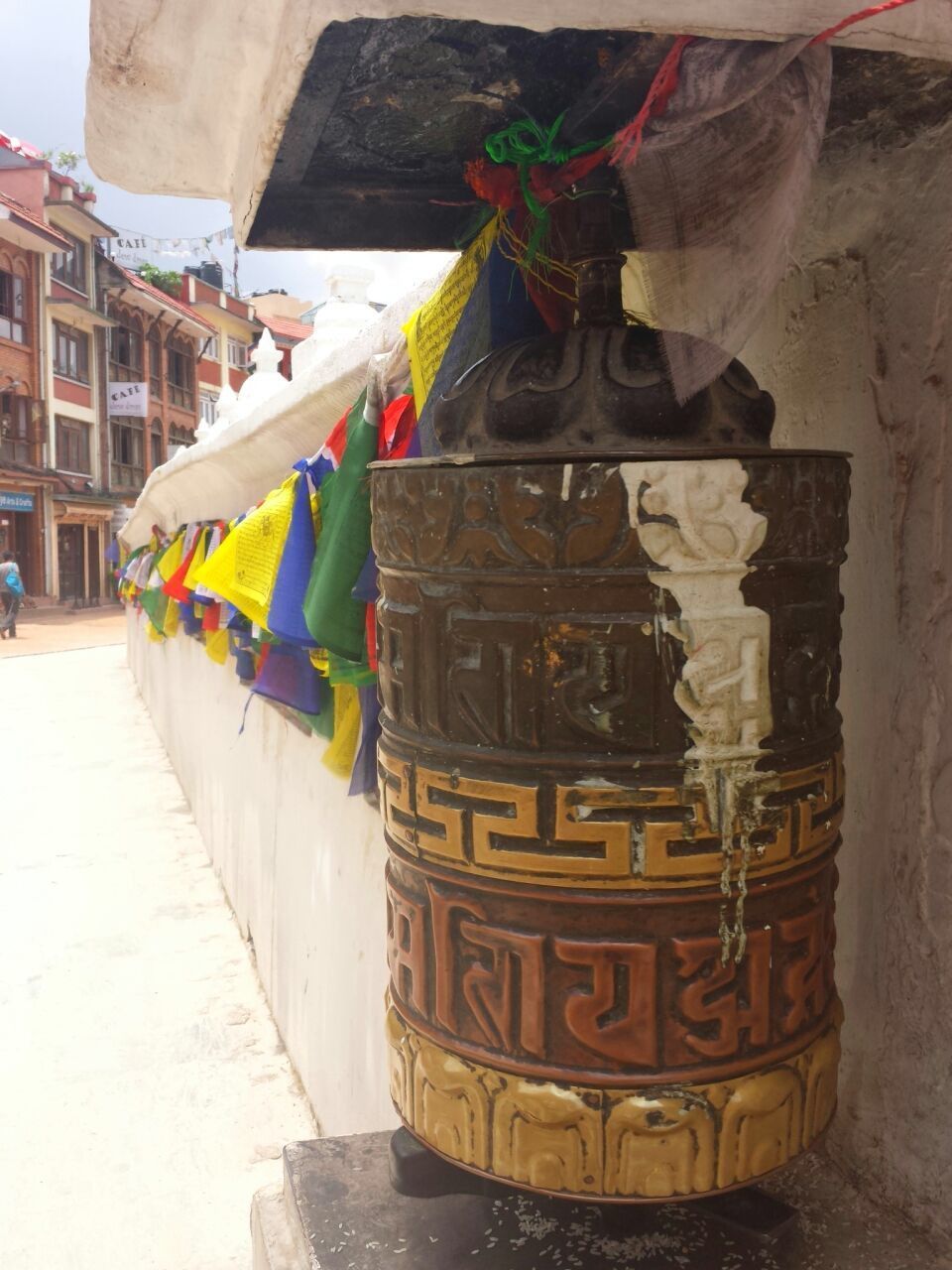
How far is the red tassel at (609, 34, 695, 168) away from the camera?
3.25 ft

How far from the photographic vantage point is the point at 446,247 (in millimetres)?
1640

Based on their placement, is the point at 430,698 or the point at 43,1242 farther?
the point at 43,1242

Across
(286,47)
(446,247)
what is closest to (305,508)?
(446,247)

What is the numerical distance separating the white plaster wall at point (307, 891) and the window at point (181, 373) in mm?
28820

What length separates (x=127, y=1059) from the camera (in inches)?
139

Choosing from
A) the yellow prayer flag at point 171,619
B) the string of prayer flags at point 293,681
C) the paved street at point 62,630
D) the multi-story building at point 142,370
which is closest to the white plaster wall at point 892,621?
the string of prayer flags at point 293,681

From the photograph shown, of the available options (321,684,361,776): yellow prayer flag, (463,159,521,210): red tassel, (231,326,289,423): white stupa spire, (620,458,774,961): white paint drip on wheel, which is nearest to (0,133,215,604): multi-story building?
(231,326,289,423): white stupa spire

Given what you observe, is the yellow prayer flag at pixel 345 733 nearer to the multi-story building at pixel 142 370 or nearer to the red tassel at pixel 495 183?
the red tassel at pixel 495 183

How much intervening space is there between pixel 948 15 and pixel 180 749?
744 cm

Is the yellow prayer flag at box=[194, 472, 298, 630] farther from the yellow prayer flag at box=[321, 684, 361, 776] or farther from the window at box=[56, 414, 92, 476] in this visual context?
the window at box=[56, 414, 92, 476]

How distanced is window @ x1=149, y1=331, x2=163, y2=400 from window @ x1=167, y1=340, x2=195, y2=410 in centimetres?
76

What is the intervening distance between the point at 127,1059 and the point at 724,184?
133 inches

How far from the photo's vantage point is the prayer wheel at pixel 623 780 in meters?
1.01

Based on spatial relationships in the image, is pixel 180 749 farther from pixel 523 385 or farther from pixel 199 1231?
pixel 523 385
